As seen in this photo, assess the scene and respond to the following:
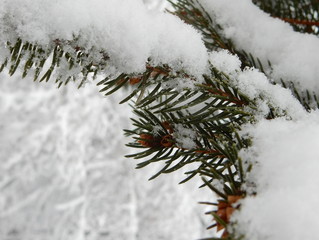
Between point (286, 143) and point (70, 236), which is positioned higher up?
point (286, 143)

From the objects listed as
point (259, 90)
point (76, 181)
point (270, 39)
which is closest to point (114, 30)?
point (259, 90)

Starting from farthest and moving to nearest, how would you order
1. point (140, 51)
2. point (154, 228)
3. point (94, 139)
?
1. point (94, 139)
2. point (154, 228)
3. point (140, 51)

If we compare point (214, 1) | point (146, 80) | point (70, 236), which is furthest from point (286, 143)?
point (70, 236)

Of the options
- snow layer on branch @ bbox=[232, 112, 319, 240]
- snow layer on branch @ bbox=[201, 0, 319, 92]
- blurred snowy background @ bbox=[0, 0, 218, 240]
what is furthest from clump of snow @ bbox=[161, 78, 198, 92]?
blurred snowy background @ bbox=[0, 0, 218, 240]

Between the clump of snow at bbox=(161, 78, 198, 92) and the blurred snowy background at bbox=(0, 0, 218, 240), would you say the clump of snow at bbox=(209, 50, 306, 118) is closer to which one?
the clump of snow at bbox=(161, 78, 198, 92)

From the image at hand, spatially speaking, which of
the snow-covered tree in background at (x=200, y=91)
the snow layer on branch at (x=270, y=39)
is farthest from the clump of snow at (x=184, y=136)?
the snow layer on branch at (x=270, y=39)

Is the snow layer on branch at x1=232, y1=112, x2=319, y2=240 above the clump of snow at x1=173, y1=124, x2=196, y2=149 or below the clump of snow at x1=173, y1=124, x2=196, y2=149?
below

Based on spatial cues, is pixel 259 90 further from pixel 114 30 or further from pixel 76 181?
pixel 76 181

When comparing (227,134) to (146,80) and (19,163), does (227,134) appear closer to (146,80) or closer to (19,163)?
(146,80)
